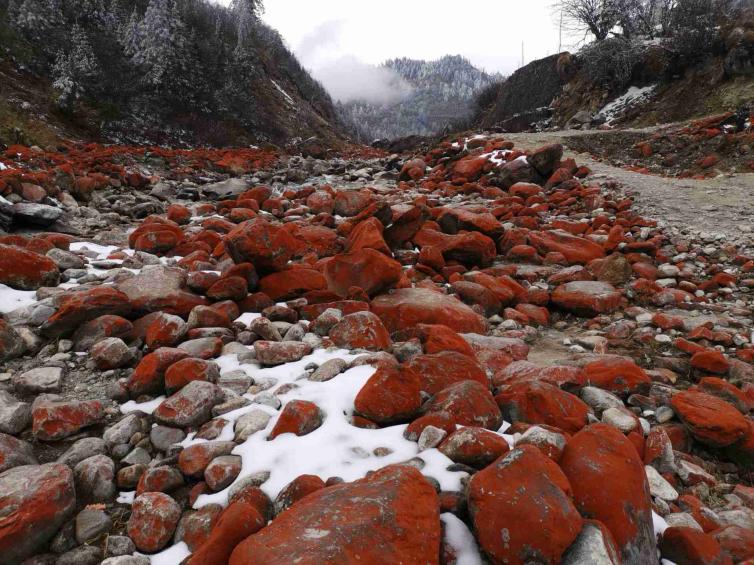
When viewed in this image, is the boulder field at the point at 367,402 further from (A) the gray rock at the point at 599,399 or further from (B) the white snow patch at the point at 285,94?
(B) the white snow patch at the point at 285,94

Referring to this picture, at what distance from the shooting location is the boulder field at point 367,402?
5.53 feet

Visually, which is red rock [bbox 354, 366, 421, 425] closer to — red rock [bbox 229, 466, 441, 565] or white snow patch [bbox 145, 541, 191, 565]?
red rock [bbox 229, 466, 441, 565]

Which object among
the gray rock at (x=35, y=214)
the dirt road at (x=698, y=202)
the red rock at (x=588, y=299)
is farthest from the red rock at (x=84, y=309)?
the dirt road at (x=698, y=202)

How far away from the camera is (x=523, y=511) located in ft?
5.22

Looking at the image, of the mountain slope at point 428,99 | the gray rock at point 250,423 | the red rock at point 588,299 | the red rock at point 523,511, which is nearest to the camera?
the red rock at point 523,511

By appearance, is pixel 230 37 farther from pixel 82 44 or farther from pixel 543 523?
pixel 543 523

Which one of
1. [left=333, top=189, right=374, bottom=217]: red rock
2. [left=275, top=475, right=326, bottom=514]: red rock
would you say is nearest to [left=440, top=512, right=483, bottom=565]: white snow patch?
[left=275, top=475, right=326, bottom=514]: red rock

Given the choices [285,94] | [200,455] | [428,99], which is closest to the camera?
[200,455]

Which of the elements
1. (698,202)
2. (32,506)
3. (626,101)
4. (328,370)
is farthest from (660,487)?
(626,101)

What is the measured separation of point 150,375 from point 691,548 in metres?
3.01

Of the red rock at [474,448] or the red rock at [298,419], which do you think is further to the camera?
the red rock at [298,419]

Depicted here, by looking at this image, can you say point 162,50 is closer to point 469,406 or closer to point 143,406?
point 143,406

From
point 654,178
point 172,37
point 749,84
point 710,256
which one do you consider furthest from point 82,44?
point 749,84

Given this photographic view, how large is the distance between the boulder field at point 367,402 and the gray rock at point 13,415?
1 cm
